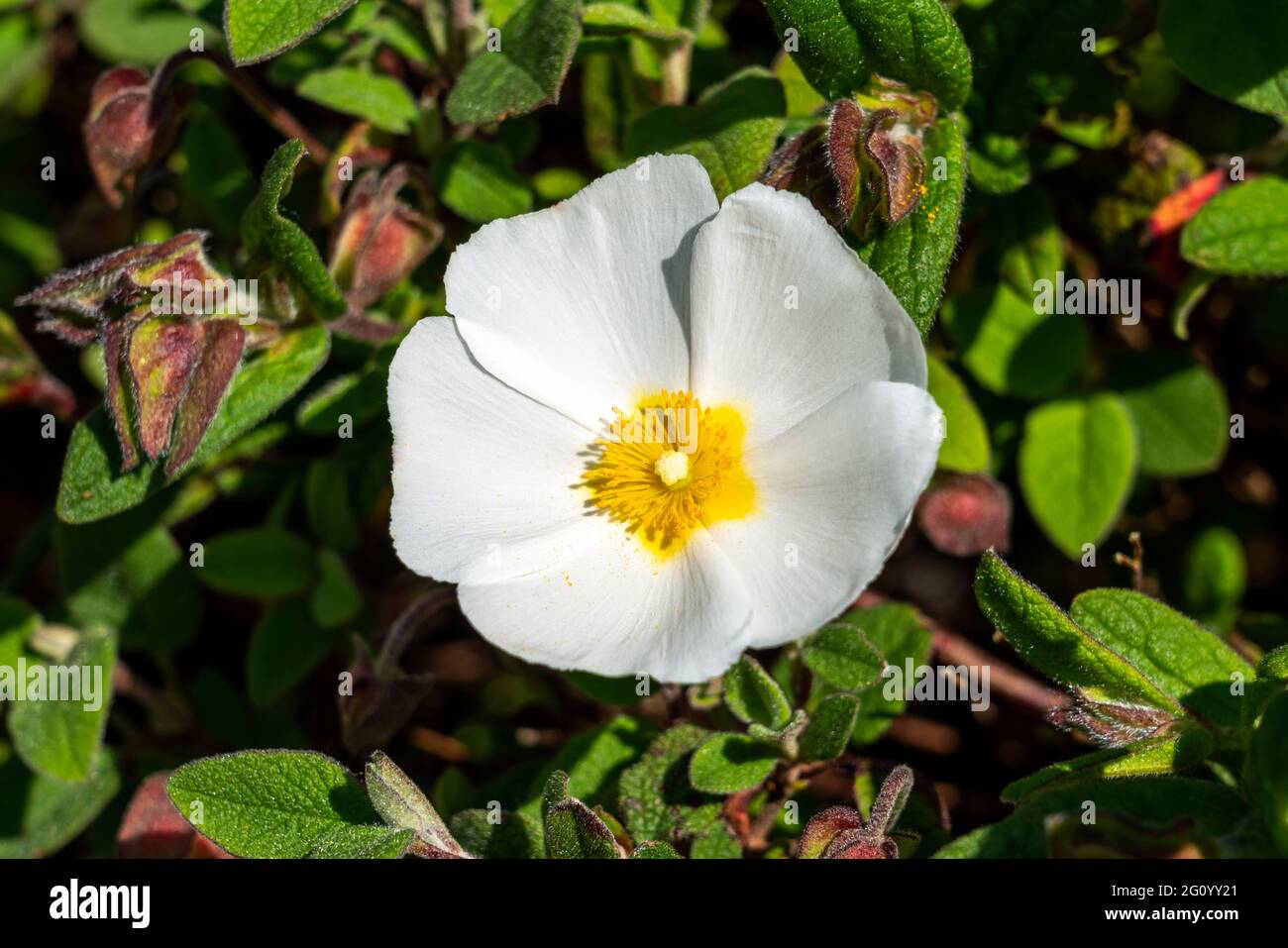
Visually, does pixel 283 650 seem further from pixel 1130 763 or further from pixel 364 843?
pixel 1130 763

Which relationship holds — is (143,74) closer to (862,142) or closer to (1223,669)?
(862,142)

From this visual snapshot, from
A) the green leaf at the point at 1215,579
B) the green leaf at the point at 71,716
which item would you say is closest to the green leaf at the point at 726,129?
the green leaf at the point at 1215,579

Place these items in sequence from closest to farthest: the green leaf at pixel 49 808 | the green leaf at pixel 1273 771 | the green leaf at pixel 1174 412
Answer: the green leaf at pixel 1273 771
the green leaf at pixel 49 808
the green leaf at pixel 1174 412

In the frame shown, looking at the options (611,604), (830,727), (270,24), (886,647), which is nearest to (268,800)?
(611,604)

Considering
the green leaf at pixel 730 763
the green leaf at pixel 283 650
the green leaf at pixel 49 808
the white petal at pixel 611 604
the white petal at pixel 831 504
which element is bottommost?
the green leaf at pixel 49 808

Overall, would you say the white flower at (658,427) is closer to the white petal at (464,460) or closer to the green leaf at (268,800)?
the white petal at (464,460)

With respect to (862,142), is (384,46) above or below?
above
